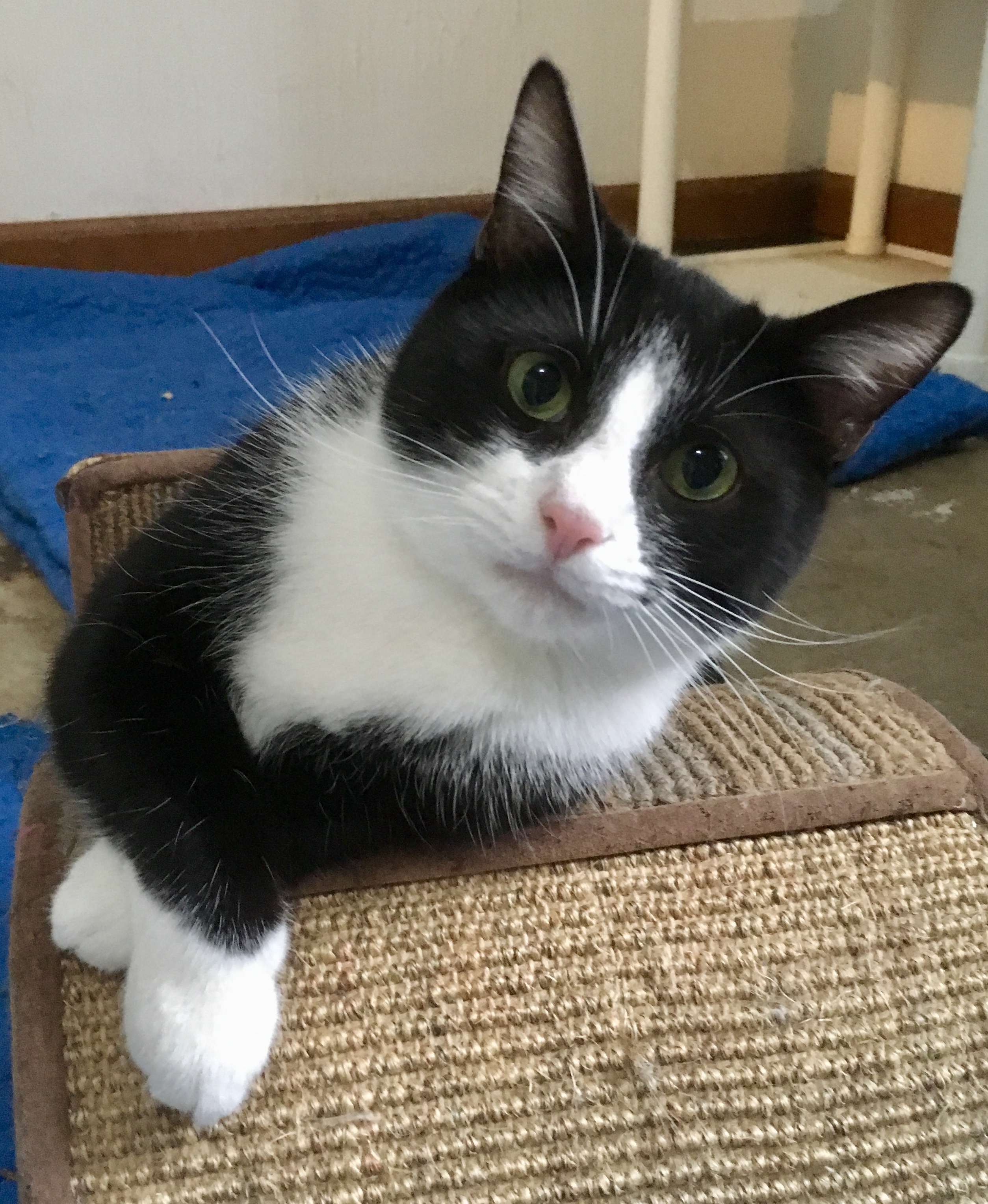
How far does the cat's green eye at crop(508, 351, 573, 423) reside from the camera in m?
0.66

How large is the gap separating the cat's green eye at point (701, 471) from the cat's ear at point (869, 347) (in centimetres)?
10

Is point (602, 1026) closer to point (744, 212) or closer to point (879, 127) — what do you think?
point (879, 127)

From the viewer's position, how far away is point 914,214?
266 centimetres

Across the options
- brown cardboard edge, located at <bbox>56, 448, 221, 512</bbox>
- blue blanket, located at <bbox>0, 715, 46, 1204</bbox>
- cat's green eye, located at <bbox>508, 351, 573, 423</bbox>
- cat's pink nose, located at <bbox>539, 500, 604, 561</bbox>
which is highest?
cat's green eye, located at <bbox>508, 351, 573, 423</bbox>

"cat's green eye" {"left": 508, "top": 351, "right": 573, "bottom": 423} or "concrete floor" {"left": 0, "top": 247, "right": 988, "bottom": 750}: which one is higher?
"cat's green eye" {"left": 508, "top": 351, "right": 573, "bottom": 423}

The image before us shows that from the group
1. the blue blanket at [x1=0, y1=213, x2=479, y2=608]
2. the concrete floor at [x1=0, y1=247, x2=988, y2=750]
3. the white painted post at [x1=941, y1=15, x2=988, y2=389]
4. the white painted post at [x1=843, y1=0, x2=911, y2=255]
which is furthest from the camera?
the white painted post at [x1=843, y1=0, x2=911, y2=255]

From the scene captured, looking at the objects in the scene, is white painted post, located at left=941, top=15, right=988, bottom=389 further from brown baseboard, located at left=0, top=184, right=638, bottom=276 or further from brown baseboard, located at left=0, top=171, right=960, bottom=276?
brown baseboard, located at left=0, top=184, right=638, bottom=276

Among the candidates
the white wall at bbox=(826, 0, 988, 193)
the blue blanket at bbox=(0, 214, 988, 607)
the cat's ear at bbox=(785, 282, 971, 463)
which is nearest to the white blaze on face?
the cat's ear at bbox=(785, 282, 971, 463)

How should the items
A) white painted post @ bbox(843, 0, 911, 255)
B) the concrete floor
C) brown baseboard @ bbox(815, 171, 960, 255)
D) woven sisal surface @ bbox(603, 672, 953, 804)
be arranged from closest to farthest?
woven sisal surface @ bbox(603, 672, 953, 804) < the concrete floor < white painted post @ bbox(843, 0, 911, 255) < brown baseboard @ bbox(815, 171, 960, 255)

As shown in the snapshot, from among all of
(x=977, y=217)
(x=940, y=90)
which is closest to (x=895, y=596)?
(x=977, y=217)

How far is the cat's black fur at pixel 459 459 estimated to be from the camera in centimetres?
65

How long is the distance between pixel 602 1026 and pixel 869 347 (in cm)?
47

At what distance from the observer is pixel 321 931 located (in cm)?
68

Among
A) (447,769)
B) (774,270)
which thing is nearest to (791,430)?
(447,769)
